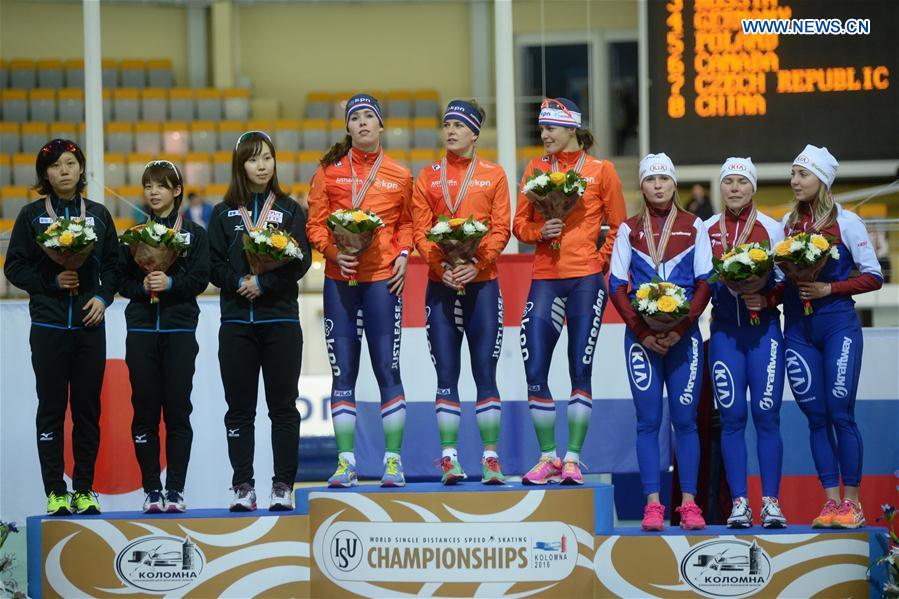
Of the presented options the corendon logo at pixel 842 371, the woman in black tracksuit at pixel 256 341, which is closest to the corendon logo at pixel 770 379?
the corendon logo at pixel 842 371

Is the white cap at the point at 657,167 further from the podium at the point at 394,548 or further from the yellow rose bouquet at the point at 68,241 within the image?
the yellow rose bouquet at the point at 68,241

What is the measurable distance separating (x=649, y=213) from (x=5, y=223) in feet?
30.8

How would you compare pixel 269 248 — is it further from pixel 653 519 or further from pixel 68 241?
pixel 653 519

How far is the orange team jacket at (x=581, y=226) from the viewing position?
583 centimetres

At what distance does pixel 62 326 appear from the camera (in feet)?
18.7

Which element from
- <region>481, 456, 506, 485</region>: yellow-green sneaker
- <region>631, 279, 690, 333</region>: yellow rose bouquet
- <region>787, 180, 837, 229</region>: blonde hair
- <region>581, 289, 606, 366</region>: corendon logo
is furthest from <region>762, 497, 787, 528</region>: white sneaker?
<region>787, 180, 837, 229</region>: blonde hair

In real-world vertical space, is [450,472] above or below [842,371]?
below

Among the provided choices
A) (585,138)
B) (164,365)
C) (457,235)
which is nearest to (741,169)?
(585,138)

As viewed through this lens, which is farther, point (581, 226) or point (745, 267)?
point (581, 226)

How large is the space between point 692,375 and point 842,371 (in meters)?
0.68

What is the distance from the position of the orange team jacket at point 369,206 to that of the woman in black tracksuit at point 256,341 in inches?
5.4

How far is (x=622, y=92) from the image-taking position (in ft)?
51.5

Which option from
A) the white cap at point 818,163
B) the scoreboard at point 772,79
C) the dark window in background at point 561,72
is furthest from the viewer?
the dark window in background at point 561,72

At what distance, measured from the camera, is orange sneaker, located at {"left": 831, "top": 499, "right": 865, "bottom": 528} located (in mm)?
5554
